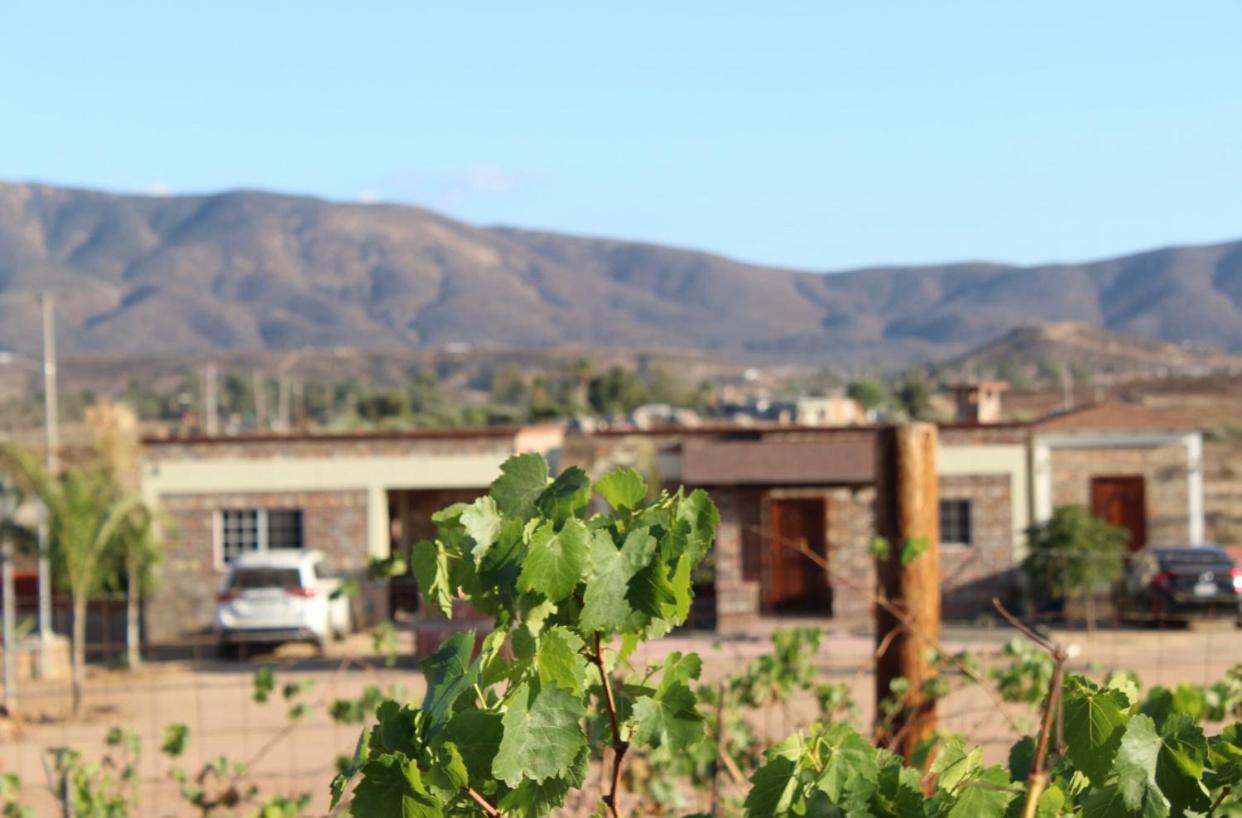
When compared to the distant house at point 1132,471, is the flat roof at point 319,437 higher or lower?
higher

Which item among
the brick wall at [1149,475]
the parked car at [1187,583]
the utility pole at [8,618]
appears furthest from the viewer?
the brick wall at [1149,475]

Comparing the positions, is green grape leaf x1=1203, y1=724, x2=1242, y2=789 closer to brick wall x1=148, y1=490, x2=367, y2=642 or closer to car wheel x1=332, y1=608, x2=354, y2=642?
car wheel x1=332, y1=608, x2=354, y2=642

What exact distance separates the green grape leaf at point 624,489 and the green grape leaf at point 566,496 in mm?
30

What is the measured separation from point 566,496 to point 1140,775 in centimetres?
90

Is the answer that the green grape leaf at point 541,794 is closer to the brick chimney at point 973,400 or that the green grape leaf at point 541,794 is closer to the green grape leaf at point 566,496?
the green grape leaf at point 566,496

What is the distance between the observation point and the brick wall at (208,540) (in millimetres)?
27062

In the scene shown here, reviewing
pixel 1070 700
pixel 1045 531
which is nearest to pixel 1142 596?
pixel 1045 531

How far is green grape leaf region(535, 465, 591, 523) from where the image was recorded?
2.48 metres

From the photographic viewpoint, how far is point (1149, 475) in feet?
91.5

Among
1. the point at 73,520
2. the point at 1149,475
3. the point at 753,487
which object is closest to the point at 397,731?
the point at 73,520

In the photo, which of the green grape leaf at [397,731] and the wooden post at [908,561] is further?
the wooden post at [908,561]

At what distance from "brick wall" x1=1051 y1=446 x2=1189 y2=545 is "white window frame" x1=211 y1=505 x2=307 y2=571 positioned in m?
12.5

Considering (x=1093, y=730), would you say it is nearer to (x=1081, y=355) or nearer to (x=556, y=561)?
(x=556, y=561)

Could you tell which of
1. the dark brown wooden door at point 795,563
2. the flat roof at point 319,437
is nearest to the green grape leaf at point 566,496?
the dark brown wooden door at point 795,563
